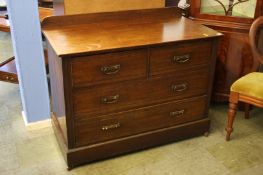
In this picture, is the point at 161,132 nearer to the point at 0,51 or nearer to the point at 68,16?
the point at 68,16

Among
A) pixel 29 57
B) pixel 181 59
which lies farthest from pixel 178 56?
pixel 29 57

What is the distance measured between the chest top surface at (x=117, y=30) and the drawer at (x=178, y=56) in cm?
5

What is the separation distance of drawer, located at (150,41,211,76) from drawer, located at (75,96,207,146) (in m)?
0.25

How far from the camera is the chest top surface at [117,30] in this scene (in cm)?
181

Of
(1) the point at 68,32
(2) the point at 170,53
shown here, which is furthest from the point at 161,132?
(1) the point at 68,32

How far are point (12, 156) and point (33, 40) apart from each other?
74 cm

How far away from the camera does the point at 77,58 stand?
1.74 metres

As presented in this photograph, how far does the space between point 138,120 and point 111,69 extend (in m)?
0.40

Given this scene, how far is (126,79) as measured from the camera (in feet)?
6.27

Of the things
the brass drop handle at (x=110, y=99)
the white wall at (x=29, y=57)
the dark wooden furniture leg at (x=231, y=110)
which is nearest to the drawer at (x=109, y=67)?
the brass drop handle at (x=110, y=99)

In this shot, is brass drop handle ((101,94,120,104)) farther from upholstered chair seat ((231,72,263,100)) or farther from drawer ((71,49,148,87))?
upholstered chair seat ((231,72,263,100))

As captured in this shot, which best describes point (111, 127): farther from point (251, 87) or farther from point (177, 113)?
point (251, 87)

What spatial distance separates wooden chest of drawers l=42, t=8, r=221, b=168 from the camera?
1816 millimetres

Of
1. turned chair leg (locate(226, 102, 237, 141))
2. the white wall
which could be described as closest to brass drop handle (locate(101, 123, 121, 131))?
the white wall
